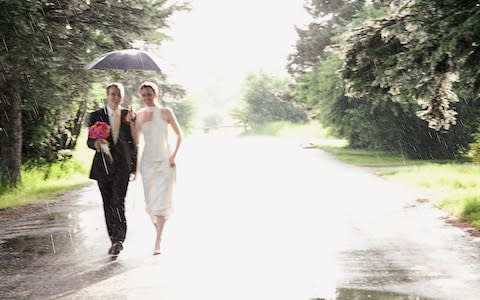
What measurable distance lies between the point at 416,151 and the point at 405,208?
15.5 metres

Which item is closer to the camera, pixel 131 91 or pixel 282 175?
pixel 282 175

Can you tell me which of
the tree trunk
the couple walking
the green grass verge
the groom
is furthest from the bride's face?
the tree trunk

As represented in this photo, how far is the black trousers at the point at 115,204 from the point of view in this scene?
7.57 meters

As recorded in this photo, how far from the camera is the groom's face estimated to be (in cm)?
757

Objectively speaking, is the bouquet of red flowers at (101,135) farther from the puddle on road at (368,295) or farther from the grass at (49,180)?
the grass at (49,180)

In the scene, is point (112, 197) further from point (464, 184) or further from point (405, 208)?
point (464, 184)

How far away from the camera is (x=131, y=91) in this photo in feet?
89.5

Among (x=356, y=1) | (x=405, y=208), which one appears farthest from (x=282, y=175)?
(x=356, y=1)

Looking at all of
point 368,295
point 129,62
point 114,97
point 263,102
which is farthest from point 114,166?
point 263,102

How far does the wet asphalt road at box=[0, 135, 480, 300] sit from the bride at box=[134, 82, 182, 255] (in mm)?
559

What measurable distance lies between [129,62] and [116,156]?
1.62 m

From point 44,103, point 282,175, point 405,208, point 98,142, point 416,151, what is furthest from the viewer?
point 416,151

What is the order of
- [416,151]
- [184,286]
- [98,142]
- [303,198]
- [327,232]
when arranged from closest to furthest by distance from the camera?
[184,286], [98,142], [327,232], [303,198], [416,151]

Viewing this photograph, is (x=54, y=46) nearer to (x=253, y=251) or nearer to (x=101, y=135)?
(x=101, y=135)
